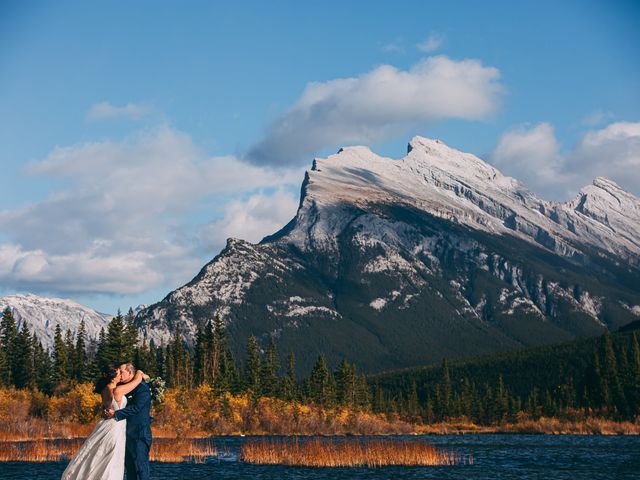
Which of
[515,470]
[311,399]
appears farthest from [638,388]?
[515,470]

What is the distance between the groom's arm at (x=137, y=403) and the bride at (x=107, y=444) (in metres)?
0.20

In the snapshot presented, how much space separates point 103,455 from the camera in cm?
1911

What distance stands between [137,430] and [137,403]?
0.99m

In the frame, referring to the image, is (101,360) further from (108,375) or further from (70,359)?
(108,375)

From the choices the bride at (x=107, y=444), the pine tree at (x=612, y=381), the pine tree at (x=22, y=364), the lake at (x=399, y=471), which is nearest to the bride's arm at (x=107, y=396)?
the bride at (x=107, y=444)

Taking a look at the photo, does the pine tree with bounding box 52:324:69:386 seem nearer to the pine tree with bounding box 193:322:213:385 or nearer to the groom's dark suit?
the pine tree with bounding box 193:322:213:385

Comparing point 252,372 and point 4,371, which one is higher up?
point 4,371

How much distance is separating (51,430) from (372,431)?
64.0 metres

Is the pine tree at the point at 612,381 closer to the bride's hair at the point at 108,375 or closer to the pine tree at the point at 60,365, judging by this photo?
the pine tree at the point at 60,365

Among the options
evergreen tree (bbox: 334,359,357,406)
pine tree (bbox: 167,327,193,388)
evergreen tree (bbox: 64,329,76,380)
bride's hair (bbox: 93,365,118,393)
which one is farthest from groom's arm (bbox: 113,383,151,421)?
evergreen tree (bbox: 334,359,357,406)

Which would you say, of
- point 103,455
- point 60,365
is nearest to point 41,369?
point 60,365

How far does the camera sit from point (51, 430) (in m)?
90.2

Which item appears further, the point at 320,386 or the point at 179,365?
the point at 320,386

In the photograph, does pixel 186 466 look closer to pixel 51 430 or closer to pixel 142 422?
pixel 142 422
